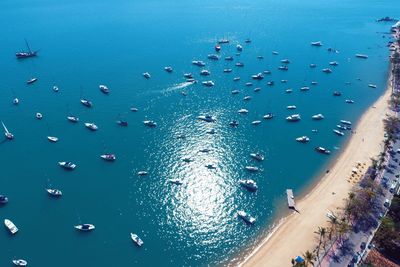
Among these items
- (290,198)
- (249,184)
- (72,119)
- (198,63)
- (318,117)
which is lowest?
(290,198)

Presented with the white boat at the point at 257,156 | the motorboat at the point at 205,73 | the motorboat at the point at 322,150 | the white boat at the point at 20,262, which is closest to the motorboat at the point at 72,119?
the white boat at the point at 20,262

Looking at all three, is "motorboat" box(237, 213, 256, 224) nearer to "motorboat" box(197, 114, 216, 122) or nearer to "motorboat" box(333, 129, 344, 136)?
"motorboat" box(197, 114, 216, 122)

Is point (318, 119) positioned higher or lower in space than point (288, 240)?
higher

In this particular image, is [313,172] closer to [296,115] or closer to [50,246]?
[296,115]

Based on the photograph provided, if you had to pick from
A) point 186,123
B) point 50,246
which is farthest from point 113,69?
point 50,246

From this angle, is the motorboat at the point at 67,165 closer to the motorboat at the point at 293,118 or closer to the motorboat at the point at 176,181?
the motorboat at the point at 176,181

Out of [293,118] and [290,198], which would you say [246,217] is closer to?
[290,198]

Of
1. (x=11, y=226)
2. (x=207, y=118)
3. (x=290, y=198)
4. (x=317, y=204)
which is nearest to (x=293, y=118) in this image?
(x=207, y=118)
